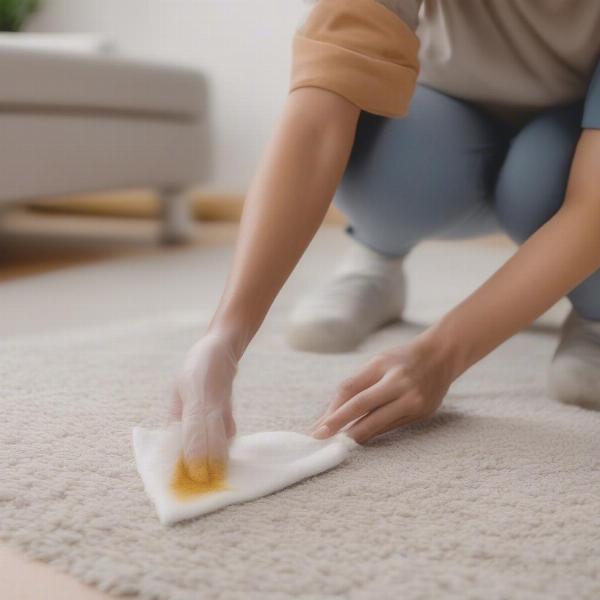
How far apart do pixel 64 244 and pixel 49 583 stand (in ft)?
5.34

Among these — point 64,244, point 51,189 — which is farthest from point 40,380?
point 64,244

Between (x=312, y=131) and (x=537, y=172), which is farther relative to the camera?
(x=537, y=172)

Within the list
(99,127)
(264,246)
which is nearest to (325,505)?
(264,246)

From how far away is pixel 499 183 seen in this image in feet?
3.03

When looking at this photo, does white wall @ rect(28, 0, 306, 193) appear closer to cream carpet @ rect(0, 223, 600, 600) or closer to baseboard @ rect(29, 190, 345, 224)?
baseboard @ rect(29, 190, 345, 224)

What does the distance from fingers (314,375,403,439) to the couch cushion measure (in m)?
1.07

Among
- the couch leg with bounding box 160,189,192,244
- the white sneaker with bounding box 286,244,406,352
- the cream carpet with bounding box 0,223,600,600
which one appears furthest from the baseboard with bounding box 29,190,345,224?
the cream carpet with bounding box 0,223,600,600

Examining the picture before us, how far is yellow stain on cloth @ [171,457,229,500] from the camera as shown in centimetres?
52

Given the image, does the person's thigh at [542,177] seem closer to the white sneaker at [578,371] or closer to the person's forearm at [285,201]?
the white sneaker at [578,371]


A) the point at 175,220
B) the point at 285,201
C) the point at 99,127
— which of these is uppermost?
the point at 285,201

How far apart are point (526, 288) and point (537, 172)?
24cm

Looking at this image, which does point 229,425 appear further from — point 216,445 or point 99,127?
point 99,127

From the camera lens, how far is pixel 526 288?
2.17ft

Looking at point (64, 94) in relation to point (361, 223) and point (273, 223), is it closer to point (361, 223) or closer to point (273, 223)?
point (361, 223)
